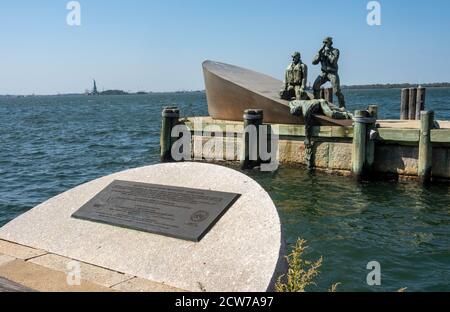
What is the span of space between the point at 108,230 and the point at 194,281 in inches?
51.4

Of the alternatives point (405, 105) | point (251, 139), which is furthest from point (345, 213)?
point (405, 105)

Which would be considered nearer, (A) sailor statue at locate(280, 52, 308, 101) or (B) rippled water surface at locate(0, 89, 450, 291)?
(B) rippled water surface at locate(0, 89, 450, 291)

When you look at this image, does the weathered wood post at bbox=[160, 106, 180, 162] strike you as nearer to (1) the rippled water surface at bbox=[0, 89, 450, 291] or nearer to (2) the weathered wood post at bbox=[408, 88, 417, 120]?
(1) the rippled water surface at bbox=[0, 89, 450, 291]

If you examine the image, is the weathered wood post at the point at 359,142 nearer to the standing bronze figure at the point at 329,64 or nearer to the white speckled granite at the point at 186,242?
the standing bronze figure at the point at 329,64

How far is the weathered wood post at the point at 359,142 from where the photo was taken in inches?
422

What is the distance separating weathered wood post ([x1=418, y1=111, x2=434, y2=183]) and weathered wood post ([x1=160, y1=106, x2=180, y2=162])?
21.9 ft

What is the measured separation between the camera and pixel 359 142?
1074 centimetres

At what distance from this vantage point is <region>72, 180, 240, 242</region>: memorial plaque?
14.5 feet

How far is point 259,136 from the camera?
12.2m

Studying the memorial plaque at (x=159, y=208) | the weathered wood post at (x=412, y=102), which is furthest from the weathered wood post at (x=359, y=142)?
the weathered wood post at (x=412, y=102)

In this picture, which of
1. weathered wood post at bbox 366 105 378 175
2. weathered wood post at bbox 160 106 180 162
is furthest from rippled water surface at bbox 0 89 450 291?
weathered wood post at bbox 160 106 180 162

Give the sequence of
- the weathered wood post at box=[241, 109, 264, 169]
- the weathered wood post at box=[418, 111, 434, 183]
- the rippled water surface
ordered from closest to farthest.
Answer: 1. the rippled water surface
2. the weathered wood post at box=[418, 111, 434, 183]
3. the weathered wood post at box=[241, 109, 264, 169]

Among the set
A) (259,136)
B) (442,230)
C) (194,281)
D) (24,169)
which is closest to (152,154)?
(24,169)
